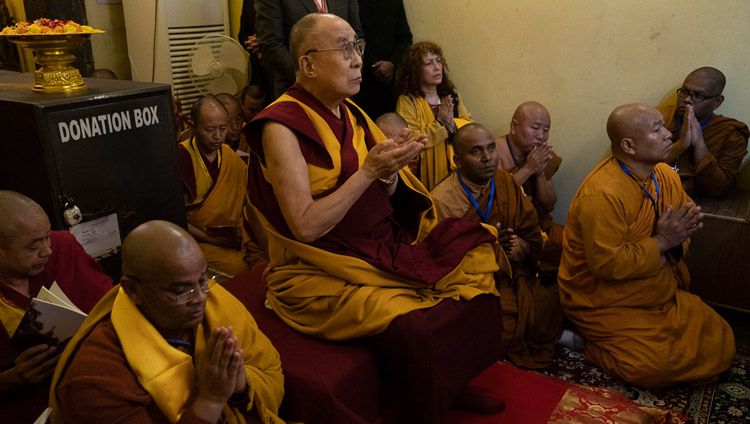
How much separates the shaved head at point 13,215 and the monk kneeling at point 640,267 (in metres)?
2.50

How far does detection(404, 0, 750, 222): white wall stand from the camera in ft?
14.4

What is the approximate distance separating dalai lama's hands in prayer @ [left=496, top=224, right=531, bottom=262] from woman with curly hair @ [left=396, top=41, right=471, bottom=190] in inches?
39.7

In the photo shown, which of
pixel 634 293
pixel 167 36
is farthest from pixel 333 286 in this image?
pixel 167 36

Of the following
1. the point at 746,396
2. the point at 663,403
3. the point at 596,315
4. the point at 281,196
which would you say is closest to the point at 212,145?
the point at 281,196

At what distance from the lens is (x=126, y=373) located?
174 cm

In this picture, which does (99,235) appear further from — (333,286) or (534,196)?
(534,196)

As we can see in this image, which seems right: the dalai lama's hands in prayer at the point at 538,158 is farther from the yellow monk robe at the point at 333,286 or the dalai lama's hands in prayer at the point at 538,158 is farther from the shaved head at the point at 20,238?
the shaved head at the point at 20,238

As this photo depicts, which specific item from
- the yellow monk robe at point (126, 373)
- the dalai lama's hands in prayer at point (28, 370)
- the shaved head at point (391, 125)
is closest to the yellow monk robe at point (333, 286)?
the yellow monk robe at point (126, 373)

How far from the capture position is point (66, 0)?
17.3ft

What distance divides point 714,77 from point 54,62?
382cm

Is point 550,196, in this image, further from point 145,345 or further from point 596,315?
point 145,345

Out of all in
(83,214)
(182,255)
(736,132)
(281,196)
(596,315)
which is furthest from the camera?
(736,132)

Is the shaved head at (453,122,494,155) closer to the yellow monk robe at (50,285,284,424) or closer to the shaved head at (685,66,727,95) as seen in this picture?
the shaved head at (685,66,727,95)

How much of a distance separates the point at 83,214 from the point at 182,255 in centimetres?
124
